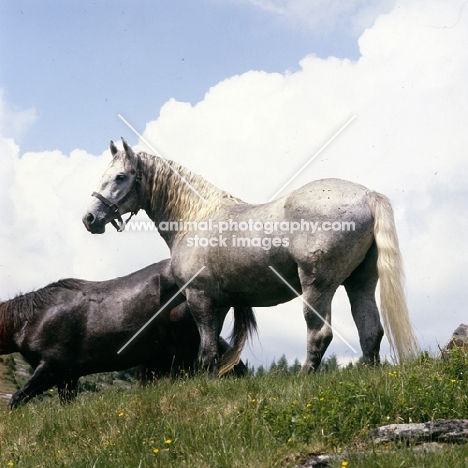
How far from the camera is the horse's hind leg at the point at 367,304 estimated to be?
10.2 m

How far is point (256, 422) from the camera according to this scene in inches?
304

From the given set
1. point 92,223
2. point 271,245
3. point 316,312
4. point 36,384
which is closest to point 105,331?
point 36,384

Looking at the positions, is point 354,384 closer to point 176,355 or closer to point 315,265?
point 315,265

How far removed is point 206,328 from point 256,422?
3.33m

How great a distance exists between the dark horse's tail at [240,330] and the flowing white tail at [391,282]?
266 centimetres

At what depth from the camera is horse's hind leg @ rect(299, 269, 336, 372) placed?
988cm

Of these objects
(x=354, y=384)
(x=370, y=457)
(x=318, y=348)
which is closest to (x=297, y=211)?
(x=318, y=348)

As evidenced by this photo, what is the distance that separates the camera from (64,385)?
41.6 feet

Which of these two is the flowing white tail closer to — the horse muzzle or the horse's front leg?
the horse's front leg

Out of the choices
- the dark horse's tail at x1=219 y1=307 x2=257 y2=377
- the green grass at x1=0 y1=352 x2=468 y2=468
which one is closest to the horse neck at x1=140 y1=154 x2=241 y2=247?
the dark horse's tail at x1=219 y1=307 x2=257 y2=377

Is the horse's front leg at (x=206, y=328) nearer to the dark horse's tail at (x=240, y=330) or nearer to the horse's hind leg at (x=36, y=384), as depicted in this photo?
the dark horse's tail at (x=240, y=330)

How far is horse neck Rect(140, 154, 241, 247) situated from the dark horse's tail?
1.47 m

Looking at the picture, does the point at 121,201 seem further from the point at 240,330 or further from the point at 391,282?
the point at 391,282

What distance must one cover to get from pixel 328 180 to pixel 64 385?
5322 mm
